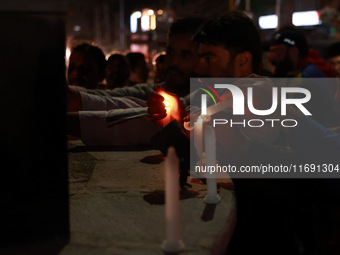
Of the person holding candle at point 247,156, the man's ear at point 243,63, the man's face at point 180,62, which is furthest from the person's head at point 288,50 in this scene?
the man's ear at point 243,63

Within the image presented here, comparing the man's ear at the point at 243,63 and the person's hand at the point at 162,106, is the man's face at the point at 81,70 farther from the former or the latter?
the man's ear at the point at 243,63

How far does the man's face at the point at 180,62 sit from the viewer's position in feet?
16.5

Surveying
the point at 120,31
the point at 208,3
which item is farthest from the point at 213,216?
the point at 120,31

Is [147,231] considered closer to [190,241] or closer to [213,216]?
[190,241]

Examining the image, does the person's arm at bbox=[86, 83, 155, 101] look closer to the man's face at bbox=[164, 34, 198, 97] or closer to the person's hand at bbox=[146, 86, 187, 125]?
the man's face at bbox=[164, 34, 198, 97]

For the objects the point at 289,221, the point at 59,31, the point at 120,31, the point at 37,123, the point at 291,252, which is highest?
the point at 120,31

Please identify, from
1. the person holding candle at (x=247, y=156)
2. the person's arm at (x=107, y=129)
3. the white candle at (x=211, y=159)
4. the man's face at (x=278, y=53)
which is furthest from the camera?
the man's face at (x=278, y=53)

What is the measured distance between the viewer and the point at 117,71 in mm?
7637

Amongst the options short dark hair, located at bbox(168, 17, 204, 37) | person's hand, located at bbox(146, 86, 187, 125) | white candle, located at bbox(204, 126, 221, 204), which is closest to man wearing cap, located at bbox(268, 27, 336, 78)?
short dark hair, located at bbox(168, 17, 204, 37)

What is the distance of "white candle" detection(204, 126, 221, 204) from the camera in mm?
2803

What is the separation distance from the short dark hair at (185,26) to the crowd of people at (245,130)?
0.04ft

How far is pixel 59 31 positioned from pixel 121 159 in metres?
2.51

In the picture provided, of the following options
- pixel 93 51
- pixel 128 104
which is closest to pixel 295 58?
pixel 128 104

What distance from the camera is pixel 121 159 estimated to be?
4523 mm
